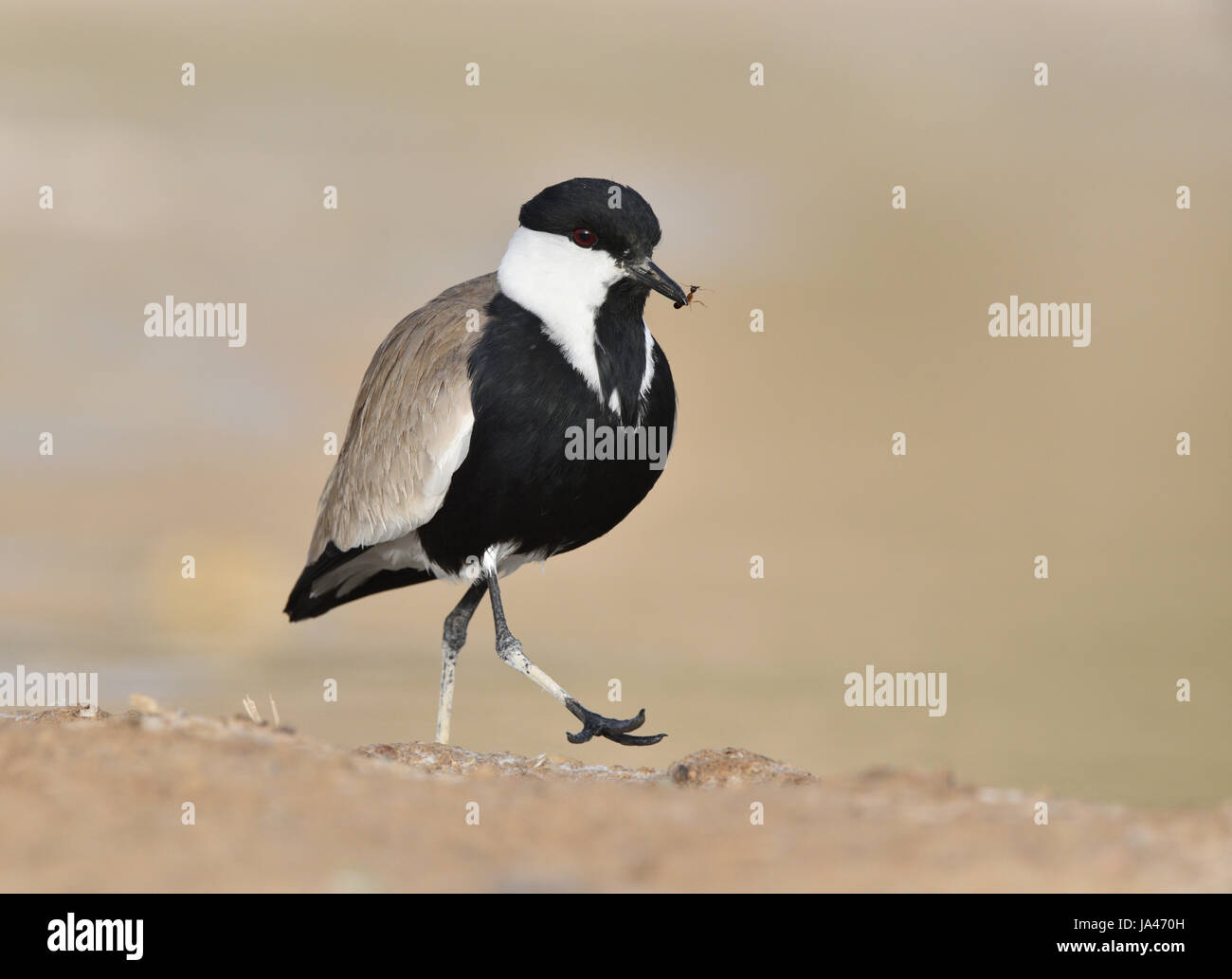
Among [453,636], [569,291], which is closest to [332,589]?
[453,636]

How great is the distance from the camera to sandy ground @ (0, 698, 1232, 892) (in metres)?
3.81

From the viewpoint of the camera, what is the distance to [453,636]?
8.56 metres

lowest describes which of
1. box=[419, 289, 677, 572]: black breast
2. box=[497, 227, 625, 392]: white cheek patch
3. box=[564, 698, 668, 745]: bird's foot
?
box=[564, 698, 668, 745]: bird's foot

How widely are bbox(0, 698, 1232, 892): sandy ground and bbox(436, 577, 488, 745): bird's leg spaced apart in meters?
3.08

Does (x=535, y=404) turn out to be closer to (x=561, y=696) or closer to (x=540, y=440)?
(x=540, y=440)

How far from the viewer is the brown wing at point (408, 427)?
749cm

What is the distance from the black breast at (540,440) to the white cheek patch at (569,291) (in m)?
0.06

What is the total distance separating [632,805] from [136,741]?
1.99m

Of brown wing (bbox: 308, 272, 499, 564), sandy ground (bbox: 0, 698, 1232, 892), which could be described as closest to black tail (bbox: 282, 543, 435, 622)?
brown wing (bbox: 308, 272, 499, 564)

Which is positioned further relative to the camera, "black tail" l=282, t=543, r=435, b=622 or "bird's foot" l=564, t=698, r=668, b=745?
"black tail" l=282, t=543, r=435, b=622

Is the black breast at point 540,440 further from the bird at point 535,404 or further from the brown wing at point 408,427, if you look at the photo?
the brown wing at point 408,427

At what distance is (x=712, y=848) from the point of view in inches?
159

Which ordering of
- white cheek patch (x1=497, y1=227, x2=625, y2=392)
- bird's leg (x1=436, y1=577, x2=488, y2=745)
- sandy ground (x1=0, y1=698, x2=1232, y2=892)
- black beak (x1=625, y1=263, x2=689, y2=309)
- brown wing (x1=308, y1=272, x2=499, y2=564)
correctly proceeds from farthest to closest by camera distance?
1. bird's leg (x1=436, y1=577, x2=488, y2=745)
2. brown wing (x1=308, y1=272, x2=499, y2=564)
3. white cheek patch (x1=497, y1=227, x2=625, y2=392)
4. black beak (x1=625, y1=263, x2=689, y2=309)
5. sandy ground (x1=0, y1=698, x2=1232, y2=892)

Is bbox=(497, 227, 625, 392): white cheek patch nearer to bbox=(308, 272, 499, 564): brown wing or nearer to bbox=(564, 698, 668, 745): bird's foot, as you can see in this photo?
bbox=(308, 272, 499, 564): brown wing
